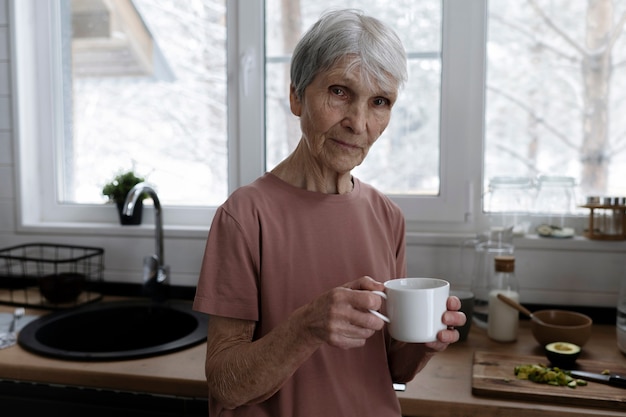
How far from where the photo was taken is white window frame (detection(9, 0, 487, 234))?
6.10 ft

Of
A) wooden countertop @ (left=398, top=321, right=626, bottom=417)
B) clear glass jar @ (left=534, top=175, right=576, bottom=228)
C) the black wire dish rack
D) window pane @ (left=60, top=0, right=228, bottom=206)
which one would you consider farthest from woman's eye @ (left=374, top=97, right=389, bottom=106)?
the black wire dish rack

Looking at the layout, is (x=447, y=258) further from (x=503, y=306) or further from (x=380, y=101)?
(x=380, y=101)

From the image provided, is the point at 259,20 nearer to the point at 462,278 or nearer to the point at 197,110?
the point at 197,110

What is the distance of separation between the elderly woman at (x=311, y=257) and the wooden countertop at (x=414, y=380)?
123 mm

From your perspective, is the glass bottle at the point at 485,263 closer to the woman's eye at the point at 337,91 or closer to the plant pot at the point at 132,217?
the woman's eye at the point at 337,91

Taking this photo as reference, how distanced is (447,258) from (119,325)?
1031mm

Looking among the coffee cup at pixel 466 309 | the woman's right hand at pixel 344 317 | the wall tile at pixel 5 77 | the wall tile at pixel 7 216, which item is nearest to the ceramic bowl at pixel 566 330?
the coffee cup at pixel 466 309

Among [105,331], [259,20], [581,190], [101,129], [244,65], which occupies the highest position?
[259,20]

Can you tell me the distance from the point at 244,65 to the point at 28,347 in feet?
3.49

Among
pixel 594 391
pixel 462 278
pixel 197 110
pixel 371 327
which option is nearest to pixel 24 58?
pixel 197 110

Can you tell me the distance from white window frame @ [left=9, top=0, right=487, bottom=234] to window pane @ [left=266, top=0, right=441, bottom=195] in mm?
39

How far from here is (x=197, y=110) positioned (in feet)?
6.97

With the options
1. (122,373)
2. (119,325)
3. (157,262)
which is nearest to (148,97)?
(157,262)

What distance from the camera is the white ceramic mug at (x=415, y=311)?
0.91 metres
